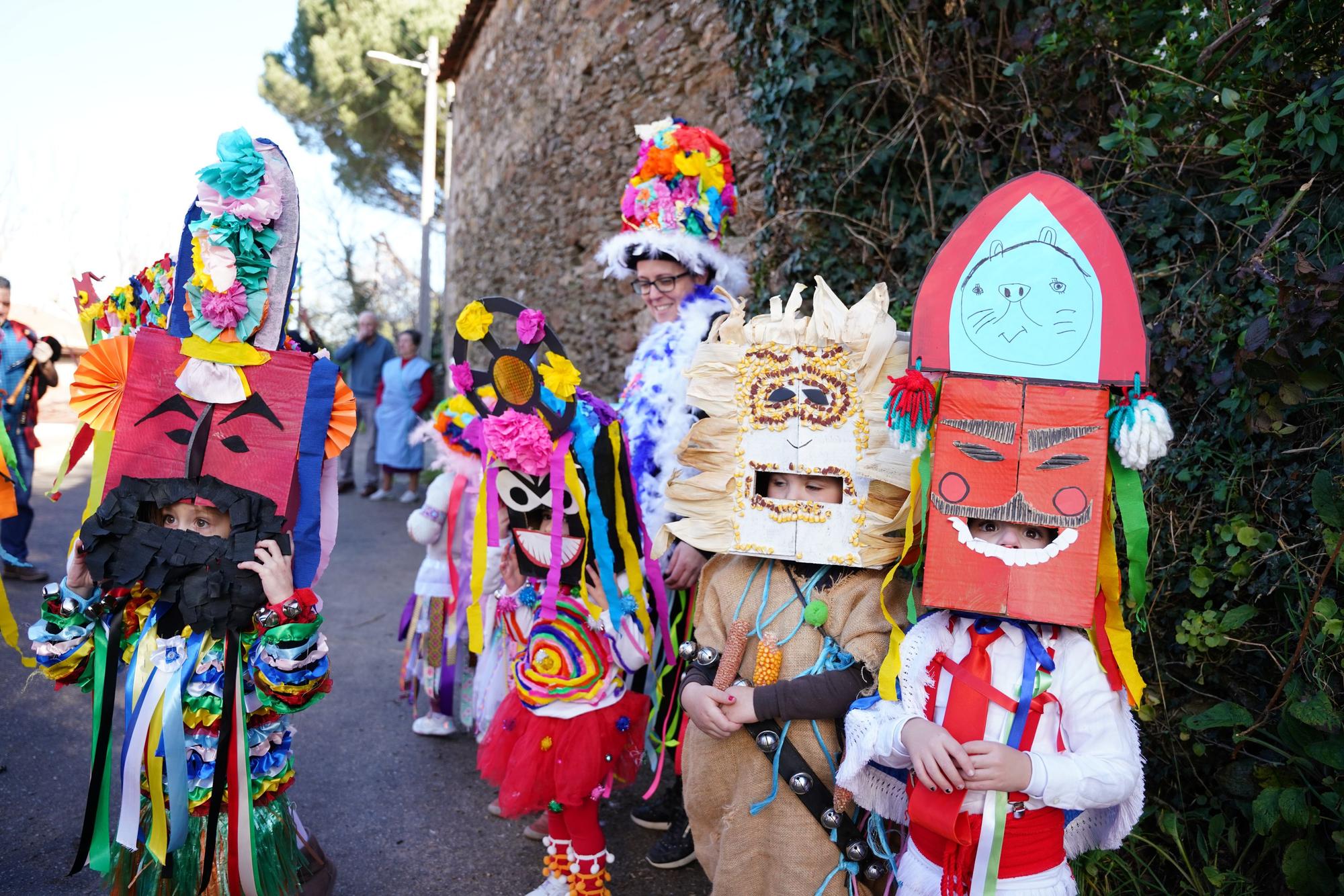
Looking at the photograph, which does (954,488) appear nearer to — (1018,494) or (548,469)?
(1018,494)

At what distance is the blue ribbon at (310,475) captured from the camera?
7.35 feet

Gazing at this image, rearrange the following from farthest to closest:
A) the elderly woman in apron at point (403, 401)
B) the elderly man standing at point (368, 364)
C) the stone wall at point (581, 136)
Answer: the elderly man standing at point (368, 364) → the elderly woman in apron at point (403, 401) → the stone wall at point (581, 136)

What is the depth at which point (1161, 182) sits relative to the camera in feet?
9.80

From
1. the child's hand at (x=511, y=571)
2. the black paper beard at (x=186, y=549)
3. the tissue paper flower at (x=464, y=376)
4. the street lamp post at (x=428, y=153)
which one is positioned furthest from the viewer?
the street lamp post at (x=428, y=153)

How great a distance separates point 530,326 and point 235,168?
32.2 inches

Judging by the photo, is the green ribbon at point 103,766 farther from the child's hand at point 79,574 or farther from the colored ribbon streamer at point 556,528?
the colored ribbon streamer at point 556,528

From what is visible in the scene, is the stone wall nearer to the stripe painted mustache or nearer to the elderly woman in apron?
the elderly woman in apron

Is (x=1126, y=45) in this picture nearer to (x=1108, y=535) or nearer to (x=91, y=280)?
(x=1108, y=535)

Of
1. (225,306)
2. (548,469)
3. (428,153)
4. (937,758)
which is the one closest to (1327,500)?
(937,758)

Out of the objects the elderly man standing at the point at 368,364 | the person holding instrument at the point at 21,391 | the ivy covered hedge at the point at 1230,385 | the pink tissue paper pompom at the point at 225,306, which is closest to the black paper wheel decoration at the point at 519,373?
the pink tissue paper pompom at the point at 225,306

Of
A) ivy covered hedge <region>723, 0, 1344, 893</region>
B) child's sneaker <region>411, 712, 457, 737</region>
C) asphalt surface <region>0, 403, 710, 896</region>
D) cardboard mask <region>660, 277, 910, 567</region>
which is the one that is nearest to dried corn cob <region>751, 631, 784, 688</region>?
cardboard mask <region>660, 277, 910, 567</region>

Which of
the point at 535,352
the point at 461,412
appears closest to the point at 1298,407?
the point at 535,352

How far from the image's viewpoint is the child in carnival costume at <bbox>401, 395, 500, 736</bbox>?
3.60 m

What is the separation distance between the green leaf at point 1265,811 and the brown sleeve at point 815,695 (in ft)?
3.76
